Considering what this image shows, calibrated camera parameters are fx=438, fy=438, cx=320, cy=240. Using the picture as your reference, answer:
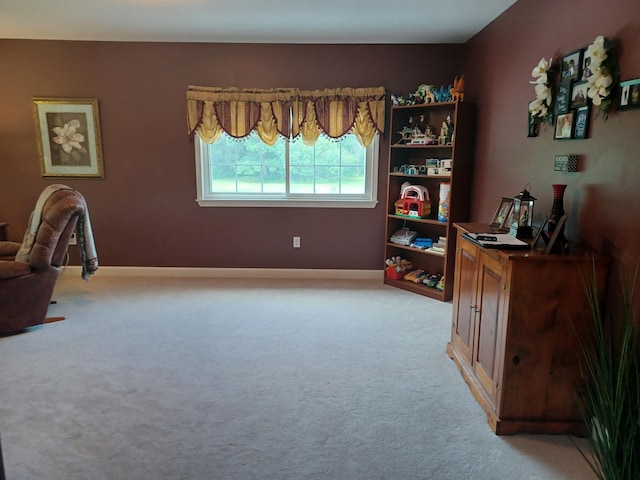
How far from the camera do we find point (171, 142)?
14.6ft

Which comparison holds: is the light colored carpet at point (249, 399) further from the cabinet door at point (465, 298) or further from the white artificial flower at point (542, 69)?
the white artificial flower at point (542, 69)

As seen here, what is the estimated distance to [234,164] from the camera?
4559 millimetres

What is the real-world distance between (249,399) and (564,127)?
2.26 meters

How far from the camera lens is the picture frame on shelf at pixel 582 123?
2189mm

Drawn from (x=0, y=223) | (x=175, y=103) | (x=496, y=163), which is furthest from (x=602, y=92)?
(x=0, y=223)

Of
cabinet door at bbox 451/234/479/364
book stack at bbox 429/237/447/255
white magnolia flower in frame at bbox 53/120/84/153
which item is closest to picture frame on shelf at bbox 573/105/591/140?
cabinet door at bbox 451/234/479/364

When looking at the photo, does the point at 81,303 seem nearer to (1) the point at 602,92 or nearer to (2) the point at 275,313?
(2) the point at 275,313

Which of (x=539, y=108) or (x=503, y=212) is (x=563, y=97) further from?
(x=503, y=212)

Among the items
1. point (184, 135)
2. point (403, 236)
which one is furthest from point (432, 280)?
point (184, 135)

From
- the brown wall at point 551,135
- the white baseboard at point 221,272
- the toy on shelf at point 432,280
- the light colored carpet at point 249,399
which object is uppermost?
the brown wall at point 551,135

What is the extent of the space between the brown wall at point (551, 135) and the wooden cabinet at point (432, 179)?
Answer: 13 cm

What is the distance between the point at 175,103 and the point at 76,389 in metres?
2.91

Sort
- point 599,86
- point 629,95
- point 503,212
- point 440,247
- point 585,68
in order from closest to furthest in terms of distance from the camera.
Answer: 1. point 629,95
2. point 599,86
3. point 585,68
4. point 503,212
5. point 440,247

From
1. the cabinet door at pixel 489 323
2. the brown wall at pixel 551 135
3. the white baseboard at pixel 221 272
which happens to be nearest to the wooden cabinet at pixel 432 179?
the brown wall at pixel 551 135
